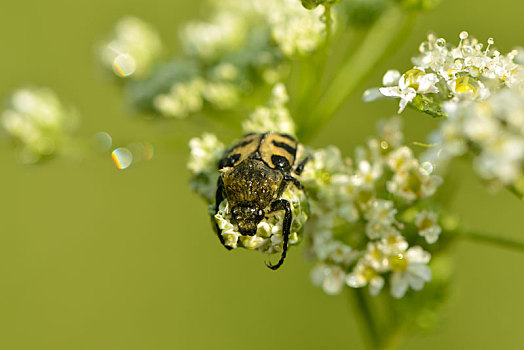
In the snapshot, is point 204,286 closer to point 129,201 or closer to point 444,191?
point 129,201

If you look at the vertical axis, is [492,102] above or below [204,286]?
below

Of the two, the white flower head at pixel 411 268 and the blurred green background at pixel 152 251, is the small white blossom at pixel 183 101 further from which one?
the white flower head at pixel 411 268

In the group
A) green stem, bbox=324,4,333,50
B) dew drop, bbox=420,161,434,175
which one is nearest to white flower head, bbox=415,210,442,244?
dew drop, bbox=420,161,434,175

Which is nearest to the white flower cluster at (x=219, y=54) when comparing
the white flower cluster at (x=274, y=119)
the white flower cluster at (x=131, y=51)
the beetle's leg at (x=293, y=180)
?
the white flower cluster at (x=131, y=51)

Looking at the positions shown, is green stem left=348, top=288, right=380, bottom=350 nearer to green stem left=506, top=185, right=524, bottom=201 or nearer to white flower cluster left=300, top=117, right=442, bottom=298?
white flower cluster left=300, top=117, right=442, bottom=298

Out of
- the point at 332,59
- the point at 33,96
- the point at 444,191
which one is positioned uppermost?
the point at 332,59

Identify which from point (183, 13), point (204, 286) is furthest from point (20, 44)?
point (204, 286)
